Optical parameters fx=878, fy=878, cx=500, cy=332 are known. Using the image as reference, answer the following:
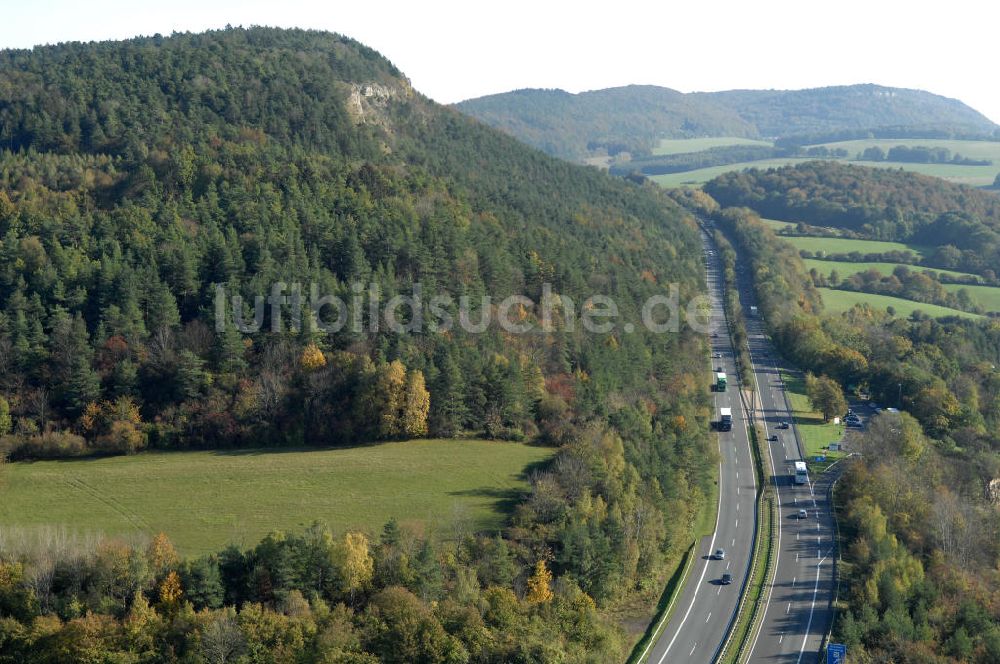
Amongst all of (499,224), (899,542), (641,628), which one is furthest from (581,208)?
(641,628)

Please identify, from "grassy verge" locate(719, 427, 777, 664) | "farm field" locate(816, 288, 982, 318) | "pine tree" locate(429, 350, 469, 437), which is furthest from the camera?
"farm field" locate(816, 288, 982, 318)

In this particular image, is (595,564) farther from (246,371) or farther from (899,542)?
(246,371)

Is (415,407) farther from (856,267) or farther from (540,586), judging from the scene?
(856,267)

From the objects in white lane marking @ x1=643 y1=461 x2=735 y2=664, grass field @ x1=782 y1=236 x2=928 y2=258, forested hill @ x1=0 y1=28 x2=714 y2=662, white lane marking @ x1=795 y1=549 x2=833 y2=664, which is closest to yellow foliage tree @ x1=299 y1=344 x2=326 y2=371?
forested hill @ x1=0 y1=28 x2=714 y2=662

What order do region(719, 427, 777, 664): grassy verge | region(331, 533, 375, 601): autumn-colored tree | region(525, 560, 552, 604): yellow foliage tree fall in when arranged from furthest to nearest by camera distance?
1. region(719, 427, 777, 664): grassy verge
2. region(525, 560, 552, 604): yellow foliage tree
3. region(331, 533, 375, 601): autumn-colored tree

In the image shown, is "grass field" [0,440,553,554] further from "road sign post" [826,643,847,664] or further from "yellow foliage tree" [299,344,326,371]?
"road sign post" [826,643,847,664]

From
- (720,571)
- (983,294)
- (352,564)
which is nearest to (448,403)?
(352,564)
